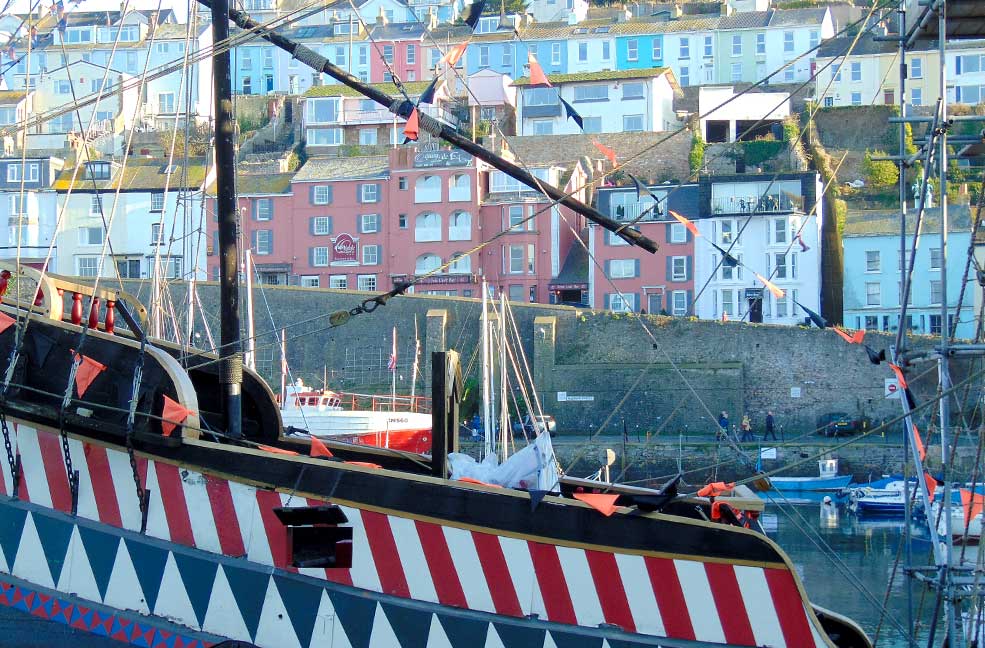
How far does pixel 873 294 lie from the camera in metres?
61.0

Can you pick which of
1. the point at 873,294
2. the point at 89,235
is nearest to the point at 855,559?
the point at 873,294

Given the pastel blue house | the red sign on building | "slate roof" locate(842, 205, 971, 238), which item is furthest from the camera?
the red sign on building

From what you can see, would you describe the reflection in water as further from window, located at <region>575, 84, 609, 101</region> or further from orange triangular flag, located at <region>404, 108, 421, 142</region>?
window, located at <region>575, 84, 609, 101</region>

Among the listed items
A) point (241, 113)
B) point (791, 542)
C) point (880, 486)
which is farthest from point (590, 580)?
point (241, 113)

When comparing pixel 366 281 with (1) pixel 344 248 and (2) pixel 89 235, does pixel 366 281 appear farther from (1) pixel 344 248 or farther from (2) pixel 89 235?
(2) pixel 89 235

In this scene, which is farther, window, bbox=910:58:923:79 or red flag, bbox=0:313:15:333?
window, bbox=910:58:923:79

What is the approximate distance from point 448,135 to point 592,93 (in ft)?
226

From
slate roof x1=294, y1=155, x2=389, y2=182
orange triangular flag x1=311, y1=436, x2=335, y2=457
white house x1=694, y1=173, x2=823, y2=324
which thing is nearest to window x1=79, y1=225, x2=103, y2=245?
slate roof x1=294, y1=155, x2=389, y2=182

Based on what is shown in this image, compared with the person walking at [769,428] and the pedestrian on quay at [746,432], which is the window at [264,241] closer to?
the pedestrian on quay at [746,432]

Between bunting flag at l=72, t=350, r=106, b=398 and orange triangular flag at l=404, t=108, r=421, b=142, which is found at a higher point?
orange triangular flag at l=404, t=108, r=421, b=142

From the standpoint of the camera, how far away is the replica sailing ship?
9547mm

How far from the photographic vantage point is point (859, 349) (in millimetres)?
51750

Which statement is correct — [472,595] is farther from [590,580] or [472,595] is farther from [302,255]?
[302,255]

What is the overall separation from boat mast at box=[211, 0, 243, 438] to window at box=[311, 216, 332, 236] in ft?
184
